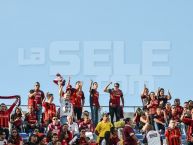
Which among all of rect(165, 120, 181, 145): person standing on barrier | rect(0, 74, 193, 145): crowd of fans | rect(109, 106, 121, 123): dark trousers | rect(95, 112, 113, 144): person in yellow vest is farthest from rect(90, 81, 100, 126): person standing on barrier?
rect(165, 120, 181, 145): person standing on barrier

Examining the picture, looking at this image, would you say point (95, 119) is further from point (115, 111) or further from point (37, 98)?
point (37, 98)

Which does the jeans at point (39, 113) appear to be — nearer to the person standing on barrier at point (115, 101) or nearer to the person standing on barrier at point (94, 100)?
the person standing on barrier at point (94, 100)

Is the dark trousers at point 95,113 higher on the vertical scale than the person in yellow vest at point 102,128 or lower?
higher

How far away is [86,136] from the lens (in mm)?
23219

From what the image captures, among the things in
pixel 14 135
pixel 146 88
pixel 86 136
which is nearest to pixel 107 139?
pixel 86 136

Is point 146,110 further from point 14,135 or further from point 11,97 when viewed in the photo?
point 14,135

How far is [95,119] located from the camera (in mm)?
26781

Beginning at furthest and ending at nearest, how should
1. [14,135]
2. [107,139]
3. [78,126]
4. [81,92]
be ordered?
1. [81,92]
2. [78,126]
3. [107,139]
4. [14,135]

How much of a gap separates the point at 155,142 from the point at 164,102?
4.46 metres

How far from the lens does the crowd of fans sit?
22.9m

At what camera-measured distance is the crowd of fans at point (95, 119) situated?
75.1ft

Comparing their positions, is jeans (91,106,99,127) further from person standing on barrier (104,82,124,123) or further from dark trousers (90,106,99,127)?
person standing on barrier (104,82,124,123)

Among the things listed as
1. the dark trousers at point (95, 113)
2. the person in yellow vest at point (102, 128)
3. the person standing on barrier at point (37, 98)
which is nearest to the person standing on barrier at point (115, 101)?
the dark trousers at point (95, 113)

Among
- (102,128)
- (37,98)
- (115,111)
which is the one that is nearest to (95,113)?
(115,111)
